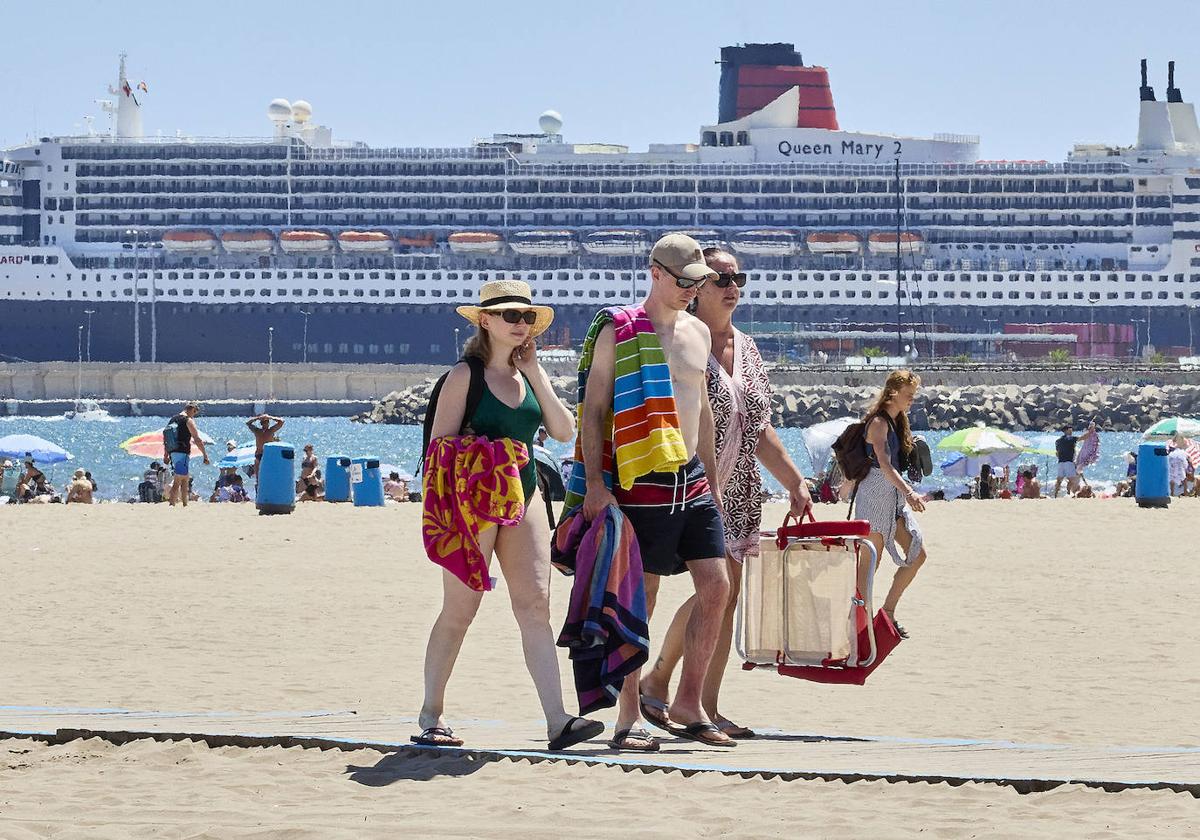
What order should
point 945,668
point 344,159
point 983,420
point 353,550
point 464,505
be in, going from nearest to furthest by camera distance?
point 464,505 → point 945,668 → point 353,550 → point 983,420 → point 344,159

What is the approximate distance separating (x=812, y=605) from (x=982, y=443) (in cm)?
1838

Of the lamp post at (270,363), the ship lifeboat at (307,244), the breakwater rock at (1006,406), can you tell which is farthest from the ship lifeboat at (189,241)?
the breakwater rock at (1006,406)

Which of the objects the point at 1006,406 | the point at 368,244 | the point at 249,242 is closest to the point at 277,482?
the point at 1006,406

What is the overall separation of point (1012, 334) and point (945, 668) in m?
64.3

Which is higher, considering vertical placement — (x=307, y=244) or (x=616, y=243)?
(x=616, y=243)

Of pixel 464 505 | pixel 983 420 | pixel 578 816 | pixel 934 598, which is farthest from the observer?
pixel 983 420

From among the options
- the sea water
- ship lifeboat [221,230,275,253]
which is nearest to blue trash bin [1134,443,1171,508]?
the sea water

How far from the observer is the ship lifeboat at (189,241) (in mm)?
73438

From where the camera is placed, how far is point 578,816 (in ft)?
13.7

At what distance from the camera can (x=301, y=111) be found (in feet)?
252

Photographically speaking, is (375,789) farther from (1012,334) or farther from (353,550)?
(1012,334)

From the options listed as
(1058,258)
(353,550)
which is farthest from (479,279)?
(353,550)

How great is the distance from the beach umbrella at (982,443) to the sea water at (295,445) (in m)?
1.05

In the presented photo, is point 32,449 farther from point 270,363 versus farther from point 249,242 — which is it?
point 249,242
